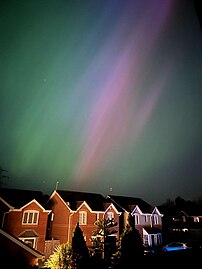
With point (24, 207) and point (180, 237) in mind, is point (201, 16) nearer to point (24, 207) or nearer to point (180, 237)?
→ point (24, 207)

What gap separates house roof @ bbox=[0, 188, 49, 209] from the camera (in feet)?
95.4

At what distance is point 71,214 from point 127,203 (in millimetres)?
13956

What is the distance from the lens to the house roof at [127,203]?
39306mm

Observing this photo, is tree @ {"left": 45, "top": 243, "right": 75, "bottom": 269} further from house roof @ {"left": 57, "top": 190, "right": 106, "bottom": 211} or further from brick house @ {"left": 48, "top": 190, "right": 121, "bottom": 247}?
house roof @ {"left": 57, "top": 190, "right": 106, "bottom": 211}

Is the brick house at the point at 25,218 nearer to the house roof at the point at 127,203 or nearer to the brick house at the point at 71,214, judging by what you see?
the brick house at the point at 71,214

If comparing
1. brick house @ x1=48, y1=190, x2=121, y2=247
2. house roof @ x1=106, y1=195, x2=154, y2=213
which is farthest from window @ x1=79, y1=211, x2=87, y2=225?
house roof @ x1=106, y1=195, x2=154, y2=213

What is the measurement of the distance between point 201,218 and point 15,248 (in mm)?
61725

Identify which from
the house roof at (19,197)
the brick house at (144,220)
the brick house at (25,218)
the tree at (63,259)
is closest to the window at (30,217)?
the brick house at (25,218)

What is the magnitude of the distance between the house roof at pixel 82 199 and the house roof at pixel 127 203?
2561 mm

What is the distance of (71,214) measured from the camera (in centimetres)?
3303

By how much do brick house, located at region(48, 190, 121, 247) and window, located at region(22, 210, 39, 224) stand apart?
391 centimetres

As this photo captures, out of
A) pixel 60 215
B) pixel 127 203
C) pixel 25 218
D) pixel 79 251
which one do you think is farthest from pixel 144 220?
pixel 79 251

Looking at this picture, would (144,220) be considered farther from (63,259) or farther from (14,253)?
(14,253)

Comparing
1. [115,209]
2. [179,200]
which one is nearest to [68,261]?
[115,209]
